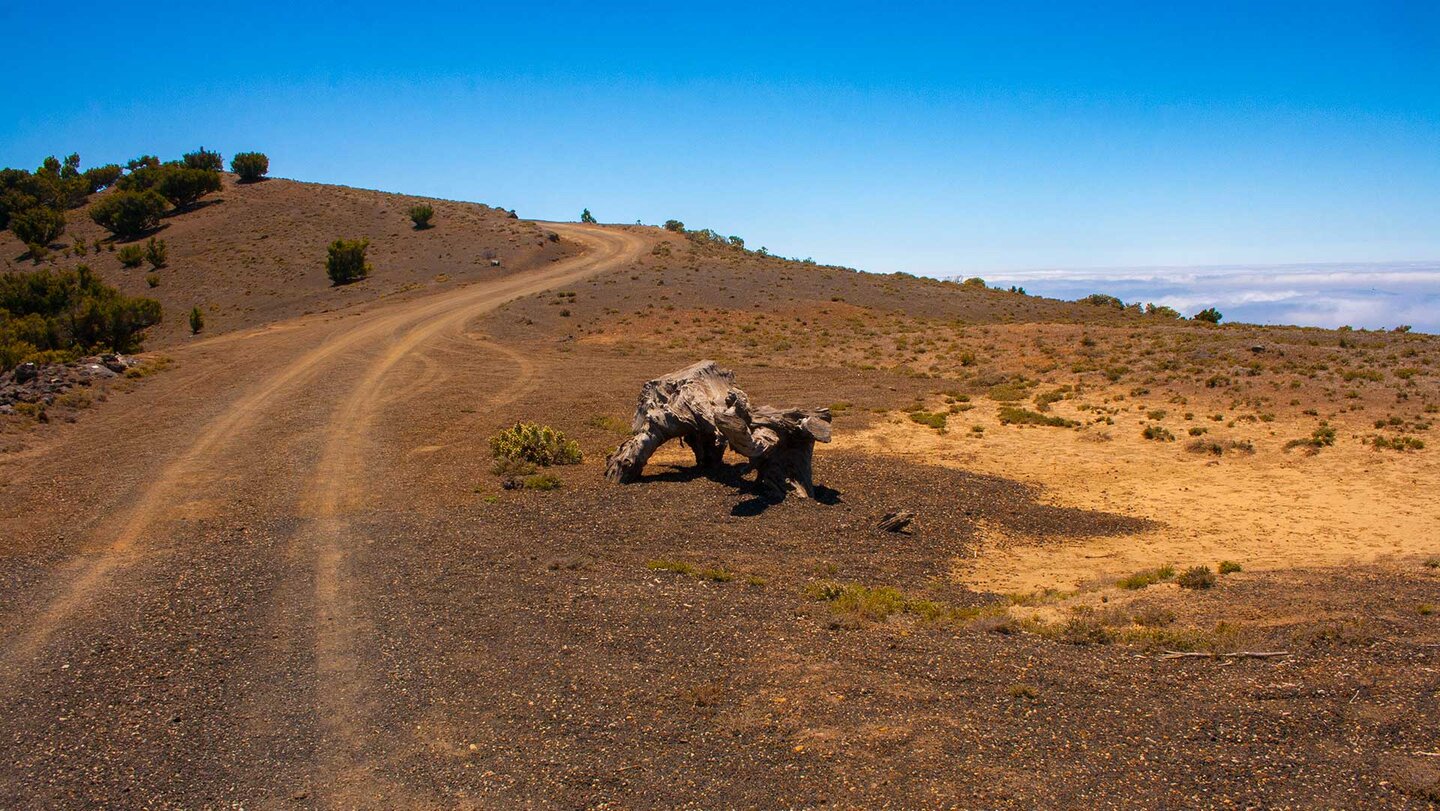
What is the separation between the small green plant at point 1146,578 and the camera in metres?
11.7

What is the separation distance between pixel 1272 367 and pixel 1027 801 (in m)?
27.8

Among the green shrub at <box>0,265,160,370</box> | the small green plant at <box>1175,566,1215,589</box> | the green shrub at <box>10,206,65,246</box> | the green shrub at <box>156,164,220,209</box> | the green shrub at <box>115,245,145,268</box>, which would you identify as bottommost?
the small green plant at <box>1175,566,1215,589</box>


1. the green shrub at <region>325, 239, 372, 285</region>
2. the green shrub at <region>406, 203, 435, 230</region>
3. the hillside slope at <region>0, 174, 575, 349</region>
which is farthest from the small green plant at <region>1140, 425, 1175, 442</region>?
the green shrub at <region>406, 203, 435, 230</region>

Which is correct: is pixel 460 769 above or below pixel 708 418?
below

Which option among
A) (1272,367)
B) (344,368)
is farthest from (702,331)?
(1272,367)

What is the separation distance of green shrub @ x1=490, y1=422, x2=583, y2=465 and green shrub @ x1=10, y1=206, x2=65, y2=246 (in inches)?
2455

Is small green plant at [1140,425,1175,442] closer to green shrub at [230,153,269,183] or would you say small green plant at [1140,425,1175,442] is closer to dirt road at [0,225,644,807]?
dirt road at [0,225,644,807]

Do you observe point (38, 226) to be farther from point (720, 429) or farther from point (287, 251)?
point (720, 429)

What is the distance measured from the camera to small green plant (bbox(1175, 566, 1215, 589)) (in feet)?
37.4

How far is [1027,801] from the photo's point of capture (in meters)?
6.30

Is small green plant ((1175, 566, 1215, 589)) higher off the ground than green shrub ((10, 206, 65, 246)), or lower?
lower

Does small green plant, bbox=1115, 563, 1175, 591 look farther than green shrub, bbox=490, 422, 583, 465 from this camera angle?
No

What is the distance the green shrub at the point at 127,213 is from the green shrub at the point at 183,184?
5283mm

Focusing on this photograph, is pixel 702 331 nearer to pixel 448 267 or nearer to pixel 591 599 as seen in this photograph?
pixel 448 267
